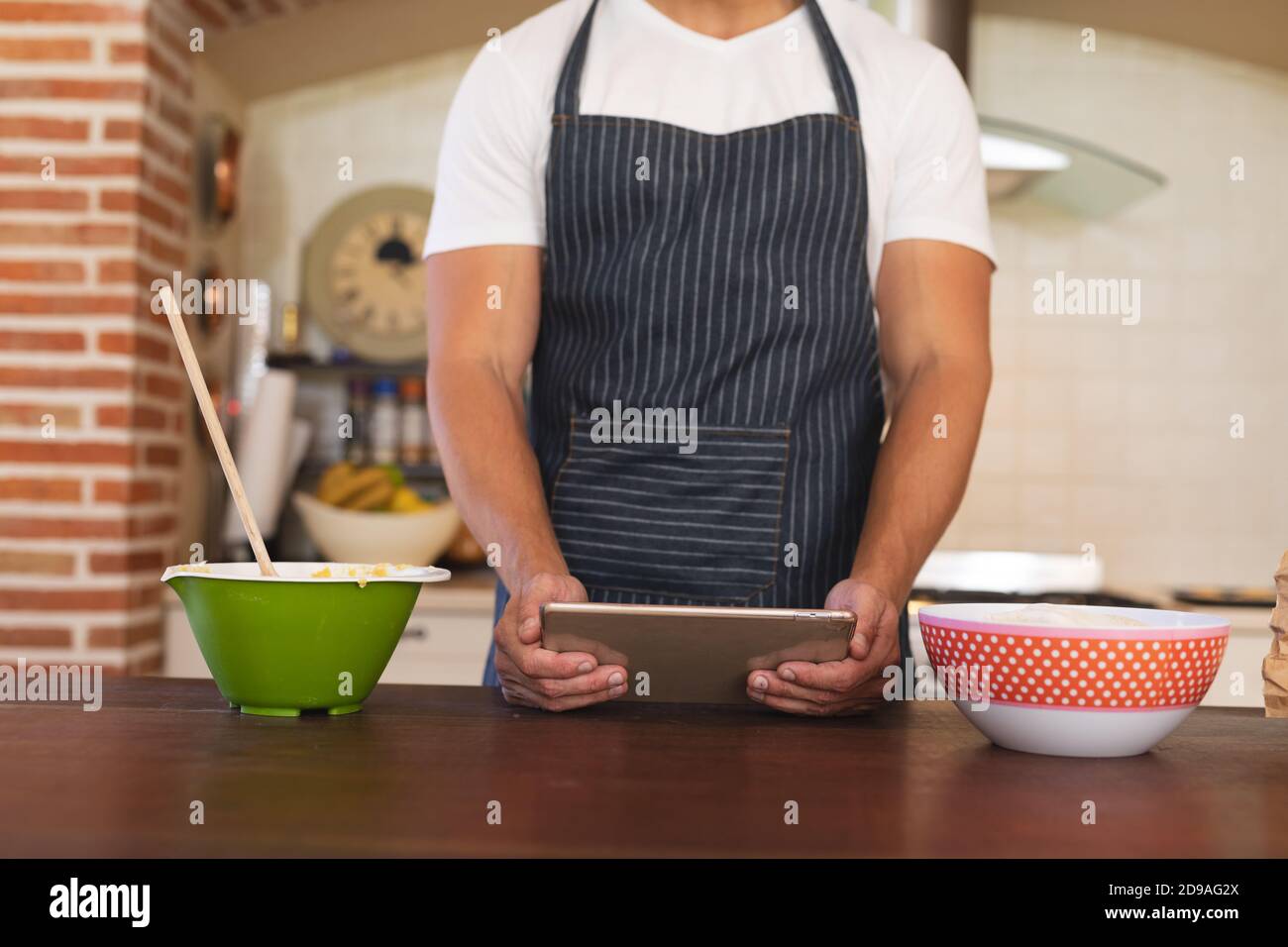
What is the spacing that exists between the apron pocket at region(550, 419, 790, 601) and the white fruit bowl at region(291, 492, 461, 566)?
1.31 meters

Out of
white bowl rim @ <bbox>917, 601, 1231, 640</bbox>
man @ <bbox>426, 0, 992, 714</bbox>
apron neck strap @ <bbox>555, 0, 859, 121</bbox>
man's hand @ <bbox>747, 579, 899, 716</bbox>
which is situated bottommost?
man's hand @ <bbox>747, 579, 899, 716</bbox>

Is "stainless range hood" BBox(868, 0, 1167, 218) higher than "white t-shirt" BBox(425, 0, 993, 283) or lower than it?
higher

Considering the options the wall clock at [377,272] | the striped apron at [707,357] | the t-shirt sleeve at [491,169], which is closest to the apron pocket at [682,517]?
the striped apron at [707,357]

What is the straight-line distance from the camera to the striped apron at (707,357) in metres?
1.28

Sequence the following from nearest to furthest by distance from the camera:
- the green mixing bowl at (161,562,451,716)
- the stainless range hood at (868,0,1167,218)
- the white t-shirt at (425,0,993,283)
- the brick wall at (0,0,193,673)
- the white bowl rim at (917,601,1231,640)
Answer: the white bowl rim at (917,601,1231,640) → the green mixing bowl at (161,562,451,716) → the white t-shirt at (425,0,993,283) → the brick wall at (0,0,193,673) → the stainless range hood at (868,0,1167,218)

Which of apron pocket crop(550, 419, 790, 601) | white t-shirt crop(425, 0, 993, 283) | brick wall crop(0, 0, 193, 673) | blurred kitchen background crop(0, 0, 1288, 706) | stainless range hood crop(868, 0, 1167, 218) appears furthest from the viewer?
blurred kitchen background crop(0, 0, 1288, 706)

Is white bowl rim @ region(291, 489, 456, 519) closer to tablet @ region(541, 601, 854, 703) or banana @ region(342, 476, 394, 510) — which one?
banana @ region(342, 476, 394, 510)

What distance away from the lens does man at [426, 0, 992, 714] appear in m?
1.27

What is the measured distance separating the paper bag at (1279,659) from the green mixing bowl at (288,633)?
1.96 feet

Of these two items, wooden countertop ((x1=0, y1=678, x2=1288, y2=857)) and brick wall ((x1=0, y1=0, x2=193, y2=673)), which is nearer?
wooden countertop ((x1=0, y1=678, x2=1288, y2=857))

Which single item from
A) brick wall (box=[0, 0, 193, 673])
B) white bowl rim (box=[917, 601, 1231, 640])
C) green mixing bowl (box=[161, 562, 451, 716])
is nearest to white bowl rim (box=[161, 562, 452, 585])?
green mixing bowl (box=[161, 562, 451, 716])

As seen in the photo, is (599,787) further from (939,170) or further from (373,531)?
(373,531)
